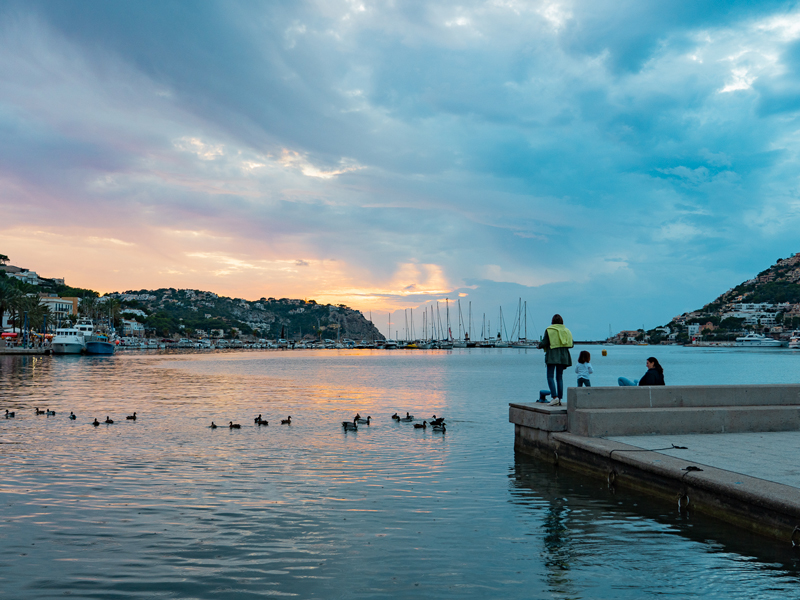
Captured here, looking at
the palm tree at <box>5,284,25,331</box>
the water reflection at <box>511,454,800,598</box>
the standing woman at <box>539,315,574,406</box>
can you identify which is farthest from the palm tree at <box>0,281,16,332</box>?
the water reflection at <box>511,454,800,598</box>

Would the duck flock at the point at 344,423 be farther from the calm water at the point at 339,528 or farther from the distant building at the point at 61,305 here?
the distant building at the point at 61,305

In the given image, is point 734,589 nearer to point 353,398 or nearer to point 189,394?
point 353,398

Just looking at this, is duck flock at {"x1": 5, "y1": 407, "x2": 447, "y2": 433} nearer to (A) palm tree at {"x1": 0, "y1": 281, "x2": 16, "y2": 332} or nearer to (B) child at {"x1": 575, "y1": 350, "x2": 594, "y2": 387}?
(B) child at {"x1": 575, "y1": 350, "x2": 594, "y2": 387}

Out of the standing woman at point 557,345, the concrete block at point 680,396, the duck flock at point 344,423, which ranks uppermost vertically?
the standing woman at point 557,345

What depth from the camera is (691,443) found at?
43.2 ft

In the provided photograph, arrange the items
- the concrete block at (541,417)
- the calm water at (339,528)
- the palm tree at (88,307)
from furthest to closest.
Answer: the palm tree at (88,307) < the concrete block at (541,417) < the calm water at (339,528)

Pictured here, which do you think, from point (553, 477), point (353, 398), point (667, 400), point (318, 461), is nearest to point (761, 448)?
point (667, 400)

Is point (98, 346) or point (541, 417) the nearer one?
point (541, 417)

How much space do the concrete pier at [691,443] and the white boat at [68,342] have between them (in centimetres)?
10968

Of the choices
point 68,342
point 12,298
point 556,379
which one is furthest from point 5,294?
point 556,379

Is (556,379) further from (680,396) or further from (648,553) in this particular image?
(648,553)

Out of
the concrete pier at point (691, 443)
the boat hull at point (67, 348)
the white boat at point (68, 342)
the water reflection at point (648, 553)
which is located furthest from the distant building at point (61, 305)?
the water reflection at point (648, 553)

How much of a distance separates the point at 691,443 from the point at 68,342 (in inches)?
4538

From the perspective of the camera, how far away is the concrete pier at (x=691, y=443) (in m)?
9.27
